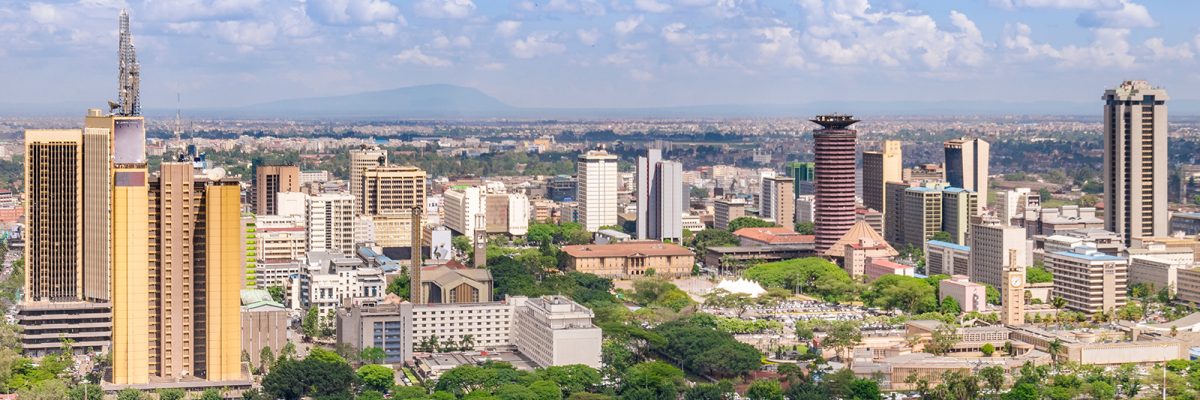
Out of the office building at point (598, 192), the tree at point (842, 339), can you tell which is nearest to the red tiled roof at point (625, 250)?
the office building at point (598, 192)

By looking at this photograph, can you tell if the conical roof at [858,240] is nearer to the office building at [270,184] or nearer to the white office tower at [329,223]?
the white office tower at [329,223]

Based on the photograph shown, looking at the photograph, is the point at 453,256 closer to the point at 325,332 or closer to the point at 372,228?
the point at 372,228

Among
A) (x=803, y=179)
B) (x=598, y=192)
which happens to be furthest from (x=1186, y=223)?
(x=598, y=192)

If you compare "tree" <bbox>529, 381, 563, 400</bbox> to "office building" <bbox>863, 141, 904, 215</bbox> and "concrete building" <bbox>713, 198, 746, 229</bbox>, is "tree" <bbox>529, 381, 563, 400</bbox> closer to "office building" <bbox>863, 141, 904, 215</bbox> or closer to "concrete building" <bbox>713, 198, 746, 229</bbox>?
"office building" <bbox>863, 141, 904, 215</bbox>

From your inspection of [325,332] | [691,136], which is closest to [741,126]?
[691,136]

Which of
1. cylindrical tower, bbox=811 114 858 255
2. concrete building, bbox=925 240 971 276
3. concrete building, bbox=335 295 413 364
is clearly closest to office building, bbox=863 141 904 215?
cylindrical tower, bbox=811 114 858 255

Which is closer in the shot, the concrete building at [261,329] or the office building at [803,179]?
the concrete building at [261,329]
